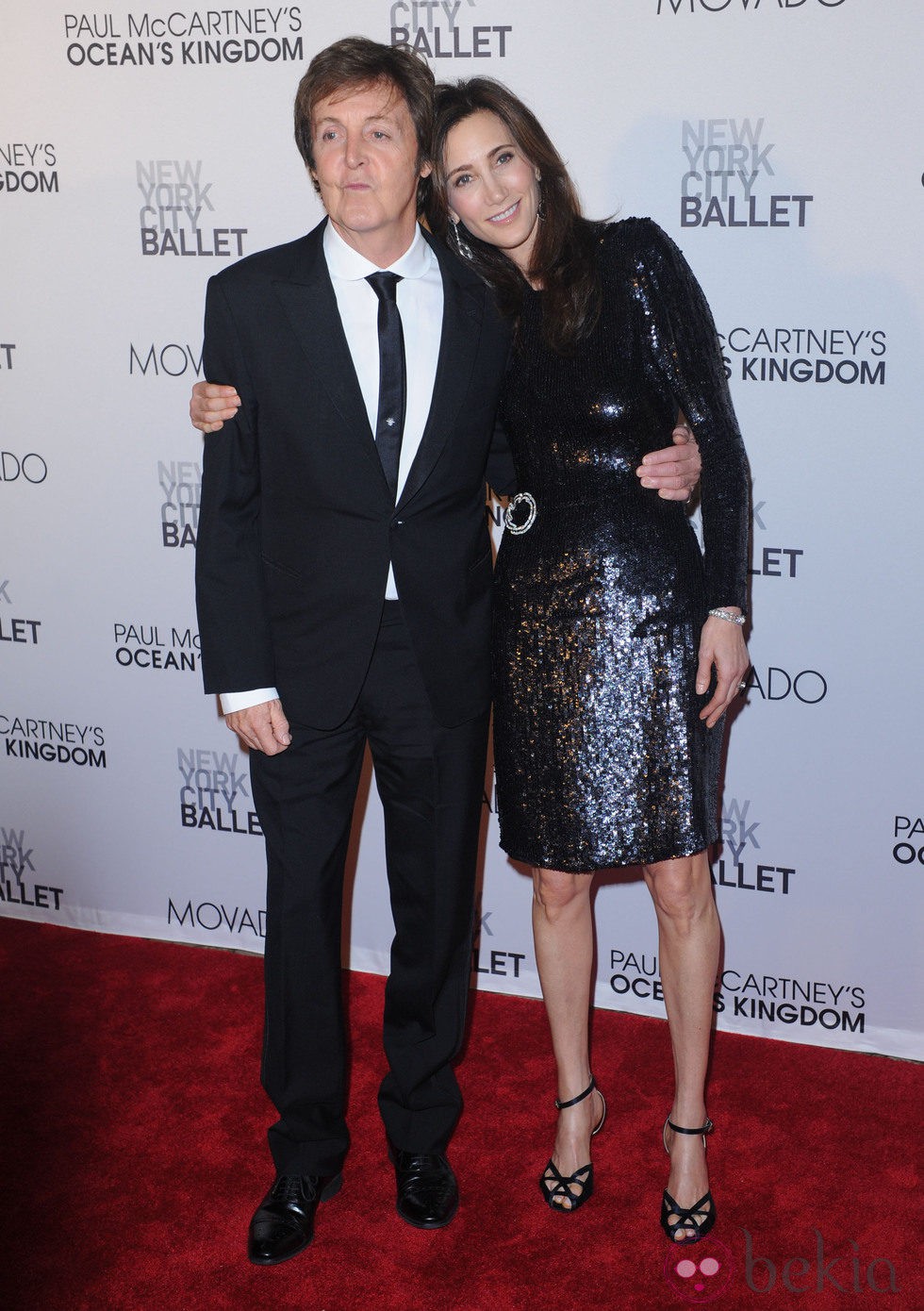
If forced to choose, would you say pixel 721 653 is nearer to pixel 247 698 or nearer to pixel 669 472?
pixel 669 472

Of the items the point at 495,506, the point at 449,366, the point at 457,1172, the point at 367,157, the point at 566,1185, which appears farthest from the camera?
the point at 495,506

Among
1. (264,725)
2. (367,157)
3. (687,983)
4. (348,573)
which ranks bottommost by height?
(687,983)

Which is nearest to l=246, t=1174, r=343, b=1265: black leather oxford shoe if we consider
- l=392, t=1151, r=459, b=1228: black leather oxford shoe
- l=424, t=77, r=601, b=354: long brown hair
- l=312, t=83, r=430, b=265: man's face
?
l=392, t=1151, r=459, b=1228: black leather oxford shoe

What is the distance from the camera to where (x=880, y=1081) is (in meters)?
2.68

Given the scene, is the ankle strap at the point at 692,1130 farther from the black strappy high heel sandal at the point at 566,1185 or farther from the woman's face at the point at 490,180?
the woman's face at the point at 490,180

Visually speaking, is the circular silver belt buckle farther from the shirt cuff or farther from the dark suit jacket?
the shirt cuff

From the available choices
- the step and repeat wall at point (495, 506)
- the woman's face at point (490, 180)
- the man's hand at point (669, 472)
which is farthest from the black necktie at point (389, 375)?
the step and repeat wall at point (495, 506)

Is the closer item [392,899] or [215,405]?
[215,405]

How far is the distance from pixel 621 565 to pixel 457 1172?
1.19 m

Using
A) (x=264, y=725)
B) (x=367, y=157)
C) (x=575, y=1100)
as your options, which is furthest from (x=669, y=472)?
(x=575, y=1100)

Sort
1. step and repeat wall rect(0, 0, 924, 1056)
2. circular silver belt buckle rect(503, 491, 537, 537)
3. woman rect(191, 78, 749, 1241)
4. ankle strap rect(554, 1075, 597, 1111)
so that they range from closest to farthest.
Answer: woman rect(191, 78, 749, 1241)
circular silver belt buckle rect(503, 491, 537, 537)
ankle strap rect(554, 1075, 597, 1111)
step and repeat wall rect(0, 0, 924, 1056)

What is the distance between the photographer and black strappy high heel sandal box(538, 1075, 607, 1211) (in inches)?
88.7

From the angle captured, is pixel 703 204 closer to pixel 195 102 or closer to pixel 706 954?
pixel 195 102

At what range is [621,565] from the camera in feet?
6.81
